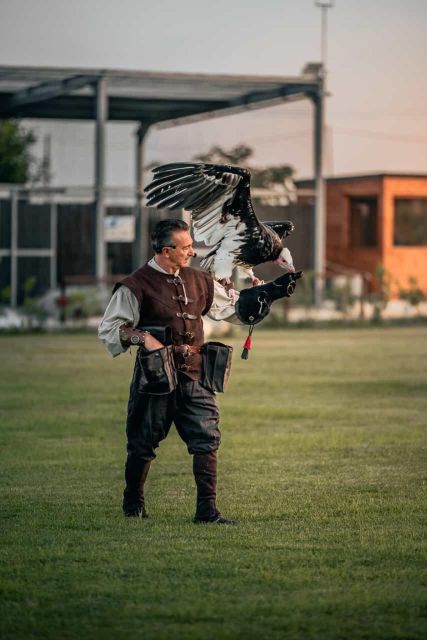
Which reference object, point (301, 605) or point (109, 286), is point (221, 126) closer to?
point (109, 286)

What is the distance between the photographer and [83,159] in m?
35.5

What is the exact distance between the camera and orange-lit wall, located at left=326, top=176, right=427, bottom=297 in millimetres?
41344

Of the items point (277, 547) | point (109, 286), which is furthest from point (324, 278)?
point (277, 547)

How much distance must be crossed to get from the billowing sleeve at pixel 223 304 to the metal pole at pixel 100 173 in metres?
20.4

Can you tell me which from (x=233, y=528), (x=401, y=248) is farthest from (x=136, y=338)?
(x=401, y=248)

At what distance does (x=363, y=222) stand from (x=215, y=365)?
1392 inches

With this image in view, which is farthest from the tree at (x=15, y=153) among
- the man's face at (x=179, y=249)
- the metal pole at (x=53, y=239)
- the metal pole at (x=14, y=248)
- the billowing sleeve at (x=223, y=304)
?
the man's face at (x=179, y=249)

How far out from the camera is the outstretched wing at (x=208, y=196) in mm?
7582

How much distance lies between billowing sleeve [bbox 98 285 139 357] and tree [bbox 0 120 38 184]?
120 feet

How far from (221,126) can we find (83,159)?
3.69 metres

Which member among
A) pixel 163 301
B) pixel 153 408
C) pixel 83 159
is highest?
pixel 83 159

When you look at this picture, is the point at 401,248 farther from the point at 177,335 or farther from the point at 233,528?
the point at 233,528

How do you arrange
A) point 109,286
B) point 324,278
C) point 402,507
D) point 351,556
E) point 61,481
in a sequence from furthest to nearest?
point 324,278, point 109,286, point 61,481, point 402,507, point 351,556

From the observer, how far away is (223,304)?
→ 27.3ft
